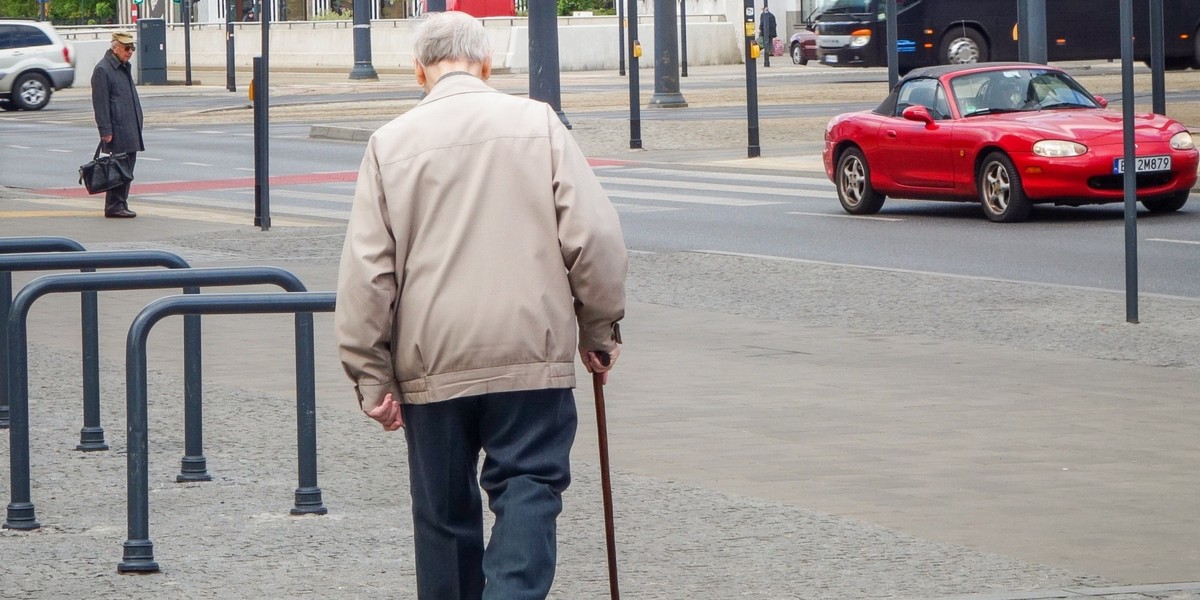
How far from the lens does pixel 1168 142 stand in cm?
1641

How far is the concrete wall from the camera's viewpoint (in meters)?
57.5

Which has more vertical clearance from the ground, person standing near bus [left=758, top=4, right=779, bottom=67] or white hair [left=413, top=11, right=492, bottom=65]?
person standing near bus [left=758, top=4, right=779, bottom=67]

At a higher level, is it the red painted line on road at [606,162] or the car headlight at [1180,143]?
the red painted line on road at [606,162]

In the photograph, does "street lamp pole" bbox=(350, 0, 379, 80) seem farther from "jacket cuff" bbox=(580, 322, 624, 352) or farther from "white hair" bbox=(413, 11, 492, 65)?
"jacket cuff" bbox=(580, 322, 624, 352)

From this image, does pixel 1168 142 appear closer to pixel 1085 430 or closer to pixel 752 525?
pixel 1085 430

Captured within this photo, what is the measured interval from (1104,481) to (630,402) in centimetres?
248

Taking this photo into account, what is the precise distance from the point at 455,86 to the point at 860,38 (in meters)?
40.0

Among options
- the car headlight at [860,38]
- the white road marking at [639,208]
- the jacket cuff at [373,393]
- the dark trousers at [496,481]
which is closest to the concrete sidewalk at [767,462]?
the dark trousers at [496,481]

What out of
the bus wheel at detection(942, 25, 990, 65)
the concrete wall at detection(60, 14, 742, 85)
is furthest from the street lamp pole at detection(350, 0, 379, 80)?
the bus wheel at detection(942, 25, 990, 65)

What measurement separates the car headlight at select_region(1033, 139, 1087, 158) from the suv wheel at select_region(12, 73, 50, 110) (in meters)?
30.3

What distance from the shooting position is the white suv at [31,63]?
134 feet

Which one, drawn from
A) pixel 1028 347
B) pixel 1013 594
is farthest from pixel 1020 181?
pixel 1013 594

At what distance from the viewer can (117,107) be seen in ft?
60.1

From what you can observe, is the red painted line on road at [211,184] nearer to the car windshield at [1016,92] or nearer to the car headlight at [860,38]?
the car windshield at [1016,92]
